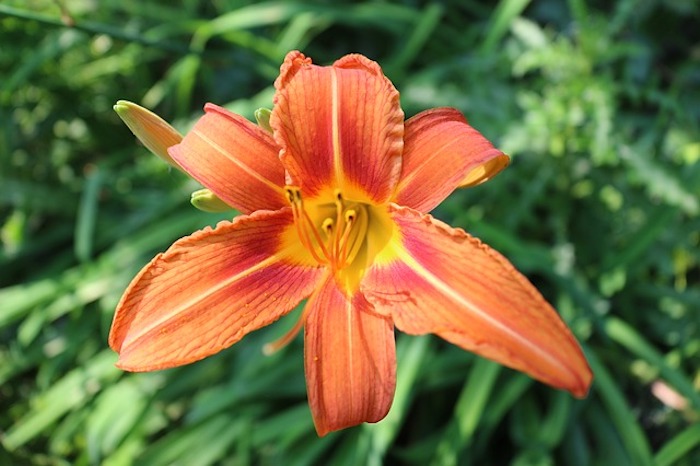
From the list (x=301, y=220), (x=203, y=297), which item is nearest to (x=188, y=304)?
(x=203, y=297)

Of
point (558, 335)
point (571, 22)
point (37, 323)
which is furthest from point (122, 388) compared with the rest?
point (571, 22)

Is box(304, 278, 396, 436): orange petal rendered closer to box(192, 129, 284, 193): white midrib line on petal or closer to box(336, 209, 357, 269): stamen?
box(336, 209, 357, 269): stamen

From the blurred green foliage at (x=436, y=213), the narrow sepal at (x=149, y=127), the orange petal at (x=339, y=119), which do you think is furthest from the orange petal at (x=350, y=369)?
the blurred green foliage at (x=436, y=213)

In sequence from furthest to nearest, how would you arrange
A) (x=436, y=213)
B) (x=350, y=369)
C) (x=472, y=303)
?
1. (x=436, y=213)
2. (x=350, y=369)
3. (x=472, y=303)

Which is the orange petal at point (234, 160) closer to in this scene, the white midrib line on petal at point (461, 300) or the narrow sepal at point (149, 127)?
the narrow sepal at point (149, 127)

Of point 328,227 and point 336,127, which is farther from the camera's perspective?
point 328,227

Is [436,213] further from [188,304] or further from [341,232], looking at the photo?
[188,304]

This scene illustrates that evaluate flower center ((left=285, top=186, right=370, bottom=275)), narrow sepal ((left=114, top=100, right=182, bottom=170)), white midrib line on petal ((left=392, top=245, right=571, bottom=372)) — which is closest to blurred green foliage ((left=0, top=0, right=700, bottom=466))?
narrow sepal ((left=114, top=100, right=182, bottom=170))

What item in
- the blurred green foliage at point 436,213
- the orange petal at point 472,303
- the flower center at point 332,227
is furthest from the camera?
the blurred green foliage at point 436,213
